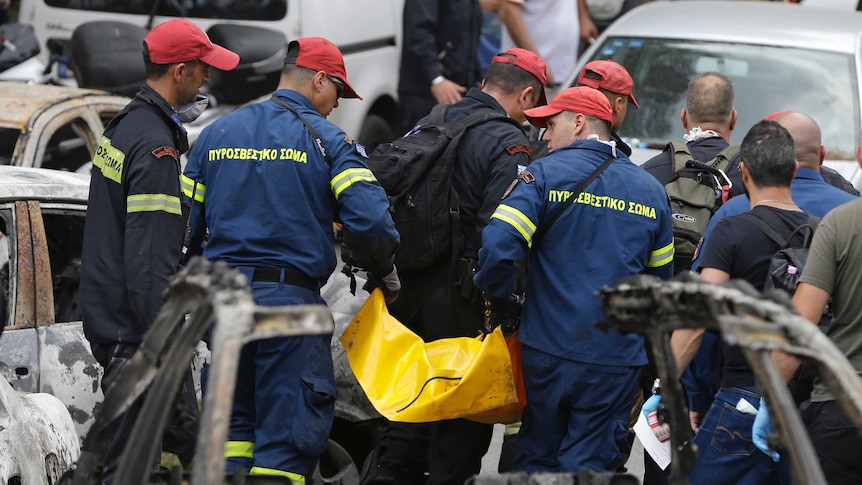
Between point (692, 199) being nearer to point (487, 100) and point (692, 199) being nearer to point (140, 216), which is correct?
point (487, 100)

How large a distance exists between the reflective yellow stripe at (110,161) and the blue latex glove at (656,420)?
2.17 m

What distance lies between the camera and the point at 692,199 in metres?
5.27

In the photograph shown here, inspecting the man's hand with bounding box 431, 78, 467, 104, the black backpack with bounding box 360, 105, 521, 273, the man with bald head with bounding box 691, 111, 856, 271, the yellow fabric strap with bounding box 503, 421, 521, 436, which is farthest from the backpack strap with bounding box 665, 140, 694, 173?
the man's hand with bounding box 431, 78, 467, 104

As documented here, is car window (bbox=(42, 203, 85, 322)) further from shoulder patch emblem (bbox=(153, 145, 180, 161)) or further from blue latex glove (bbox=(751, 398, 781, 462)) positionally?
blue latex glove (bbox=(751, 398, 781, 462))

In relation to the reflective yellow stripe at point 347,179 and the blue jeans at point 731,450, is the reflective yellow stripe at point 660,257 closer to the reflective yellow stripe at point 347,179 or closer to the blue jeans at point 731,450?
the blue jeans at point 731,450

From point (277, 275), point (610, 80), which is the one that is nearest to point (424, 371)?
point (277, 275)

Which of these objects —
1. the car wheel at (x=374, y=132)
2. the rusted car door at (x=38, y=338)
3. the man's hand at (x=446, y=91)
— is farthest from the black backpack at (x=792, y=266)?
the car wheel at (x=374, y=132)

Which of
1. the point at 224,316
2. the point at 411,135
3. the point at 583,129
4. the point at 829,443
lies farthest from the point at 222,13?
the point at 224,316

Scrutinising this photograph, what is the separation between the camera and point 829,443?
400 centimetres

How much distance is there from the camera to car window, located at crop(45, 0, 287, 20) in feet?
28.6

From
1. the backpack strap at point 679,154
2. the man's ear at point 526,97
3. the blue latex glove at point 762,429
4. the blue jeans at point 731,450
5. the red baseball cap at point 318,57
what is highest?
the red baseball cap at point 318,57

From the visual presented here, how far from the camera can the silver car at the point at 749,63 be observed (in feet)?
23.7

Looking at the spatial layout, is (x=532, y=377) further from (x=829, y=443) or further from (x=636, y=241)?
(x=829, y=443)

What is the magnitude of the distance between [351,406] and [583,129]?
1.59 meters
